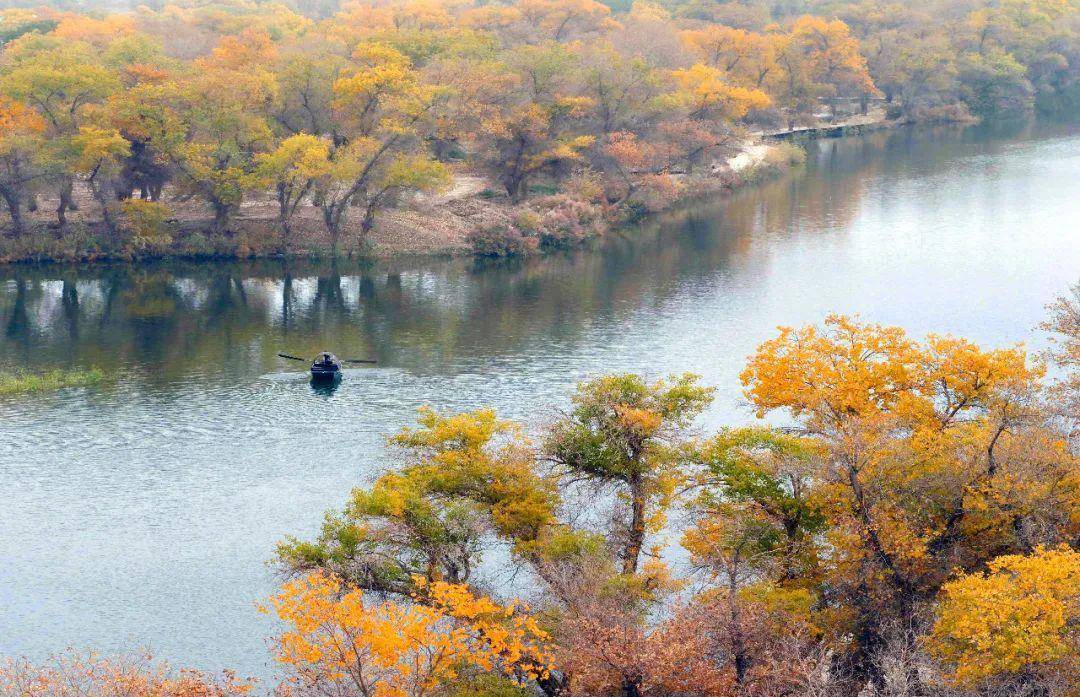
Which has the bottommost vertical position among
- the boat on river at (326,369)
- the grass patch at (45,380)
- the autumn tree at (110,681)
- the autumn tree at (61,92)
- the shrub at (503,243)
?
the autumn tree at (110,681)

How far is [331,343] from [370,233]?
1951 centimetres

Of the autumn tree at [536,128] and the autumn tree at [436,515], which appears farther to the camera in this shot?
the autumn tree at [536,128]

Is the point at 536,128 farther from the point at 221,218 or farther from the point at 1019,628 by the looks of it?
the point at 1019,628

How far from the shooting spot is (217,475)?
124 ft

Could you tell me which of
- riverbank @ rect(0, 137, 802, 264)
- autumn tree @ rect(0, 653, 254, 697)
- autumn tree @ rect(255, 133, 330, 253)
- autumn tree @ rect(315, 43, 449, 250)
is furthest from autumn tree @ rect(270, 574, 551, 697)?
riverbank @ rect(0, 137, 802, 264)

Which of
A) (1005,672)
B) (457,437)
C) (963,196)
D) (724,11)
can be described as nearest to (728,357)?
(457,437)

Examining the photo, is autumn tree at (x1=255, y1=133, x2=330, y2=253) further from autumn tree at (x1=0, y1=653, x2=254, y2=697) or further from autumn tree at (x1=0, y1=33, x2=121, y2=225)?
autumn tree at (x1=0, y1=653, x2=254, y2=697)

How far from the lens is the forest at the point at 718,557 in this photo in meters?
21.4

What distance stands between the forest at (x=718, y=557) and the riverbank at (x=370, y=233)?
122 ft

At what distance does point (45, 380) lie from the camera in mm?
47375

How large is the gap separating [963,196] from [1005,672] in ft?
200

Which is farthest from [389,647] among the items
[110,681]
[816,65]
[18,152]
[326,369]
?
[816,65]

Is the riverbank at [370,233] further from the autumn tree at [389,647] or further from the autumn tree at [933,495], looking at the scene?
the autumn tree at [389,647]

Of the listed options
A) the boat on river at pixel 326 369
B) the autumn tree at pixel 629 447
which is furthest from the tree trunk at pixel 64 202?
the autumn tree at pixel 629 447
